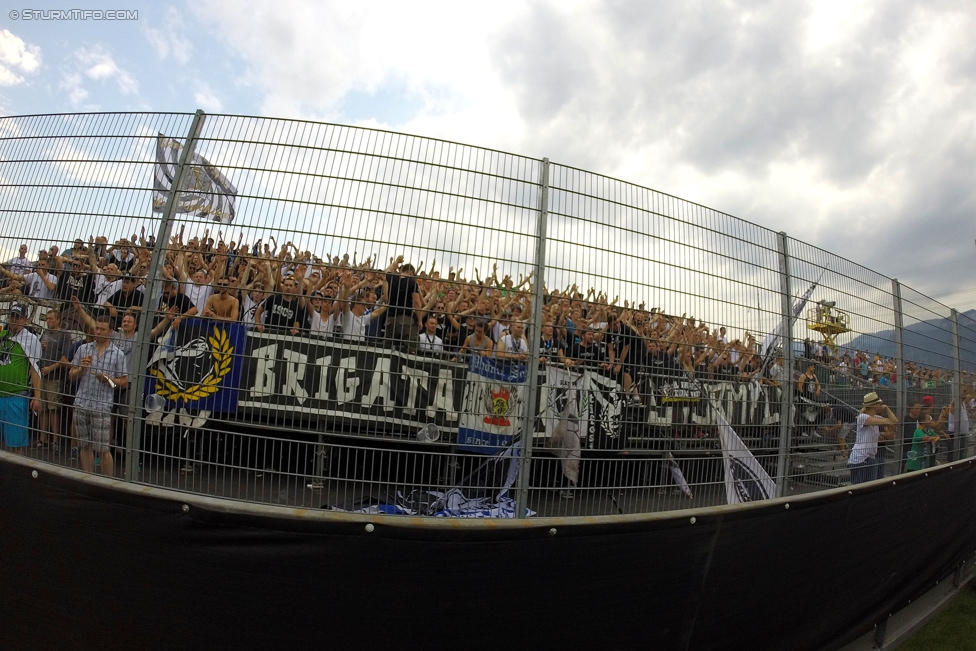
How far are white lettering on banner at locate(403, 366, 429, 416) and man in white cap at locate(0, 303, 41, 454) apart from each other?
91.4 inches

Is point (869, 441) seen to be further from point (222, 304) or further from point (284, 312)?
point (222, 304)

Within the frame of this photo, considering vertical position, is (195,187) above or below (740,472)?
above

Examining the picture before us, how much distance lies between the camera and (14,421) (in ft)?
11.0

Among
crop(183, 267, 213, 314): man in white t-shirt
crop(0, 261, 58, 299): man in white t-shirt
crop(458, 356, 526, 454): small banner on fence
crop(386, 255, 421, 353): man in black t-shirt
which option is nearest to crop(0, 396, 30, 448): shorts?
crop(0, 261, 58, 299): man in white t-shirt

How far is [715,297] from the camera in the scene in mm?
3756

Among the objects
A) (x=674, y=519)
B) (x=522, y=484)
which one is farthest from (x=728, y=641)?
(x=522, y=484)

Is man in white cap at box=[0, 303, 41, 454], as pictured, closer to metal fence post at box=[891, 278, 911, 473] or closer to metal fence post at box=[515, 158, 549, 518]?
metal fence post at box=[515, 158, 549, 518]

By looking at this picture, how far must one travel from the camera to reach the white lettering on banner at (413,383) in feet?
9.59

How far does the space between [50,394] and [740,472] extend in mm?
4658

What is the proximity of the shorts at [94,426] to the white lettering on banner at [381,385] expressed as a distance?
151 cm

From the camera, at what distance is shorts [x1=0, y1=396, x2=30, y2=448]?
3.28m

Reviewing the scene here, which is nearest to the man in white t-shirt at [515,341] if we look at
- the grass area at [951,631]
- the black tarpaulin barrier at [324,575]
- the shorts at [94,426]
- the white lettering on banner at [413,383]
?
the white lettering on banner at [413,383]

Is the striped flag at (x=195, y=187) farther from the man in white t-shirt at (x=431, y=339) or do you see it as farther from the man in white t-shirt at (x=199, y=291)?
the man in white t-shirt at (x=431, y=339)

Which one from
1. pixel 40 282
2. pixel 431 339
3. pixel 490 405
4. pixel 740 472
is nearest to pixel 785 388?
pixel 740 472
